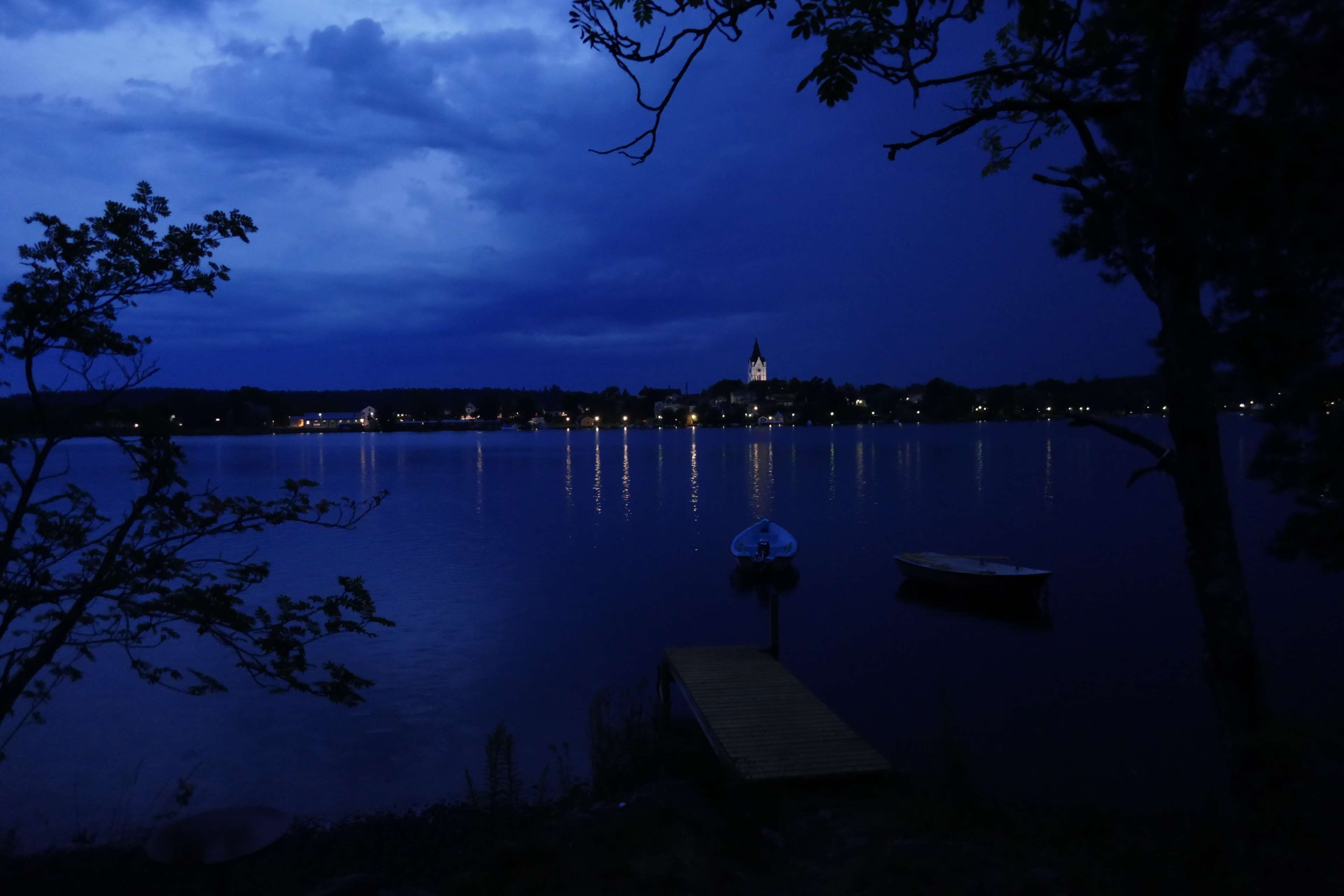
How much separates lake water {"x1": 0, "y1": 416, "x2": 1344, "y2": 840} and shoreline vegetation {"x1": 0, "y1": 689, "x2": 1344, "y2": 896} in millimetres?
1595

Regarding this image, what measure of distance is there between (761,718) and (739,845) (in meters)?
3.77

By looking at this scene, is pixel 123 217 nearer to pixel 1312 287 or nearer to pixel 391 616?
pixel 1312 287

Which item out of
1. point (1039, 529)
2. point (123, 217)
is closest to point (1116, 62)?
point (123, 217)

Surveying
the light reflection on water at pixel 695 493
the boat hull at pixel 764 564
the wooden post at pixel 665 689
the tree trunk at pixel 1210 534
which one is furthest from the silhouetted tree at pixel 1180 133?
the light reflection on water at pixel 695 493

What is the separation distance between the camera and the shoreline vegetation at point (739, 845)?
5703 millimetres

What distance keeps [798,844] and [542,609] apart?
18.5 m

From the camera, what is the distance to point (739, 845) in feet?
25.6

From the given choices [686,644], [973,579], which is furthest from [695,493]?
[686,644]

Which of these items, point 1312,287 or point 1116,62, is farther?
point 1312,287

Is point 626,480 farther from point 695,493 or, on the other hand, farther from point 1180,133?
point 1180,133

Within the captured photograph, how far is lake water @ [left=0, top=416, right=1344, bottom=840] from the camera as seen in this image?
13.1m

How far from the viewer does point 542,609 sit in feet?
84.4

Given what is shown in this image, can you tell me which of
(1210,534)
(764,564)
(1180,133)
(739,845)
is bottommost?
(764,564)

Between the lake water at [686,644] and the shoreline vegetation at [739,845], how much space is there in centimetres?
159
